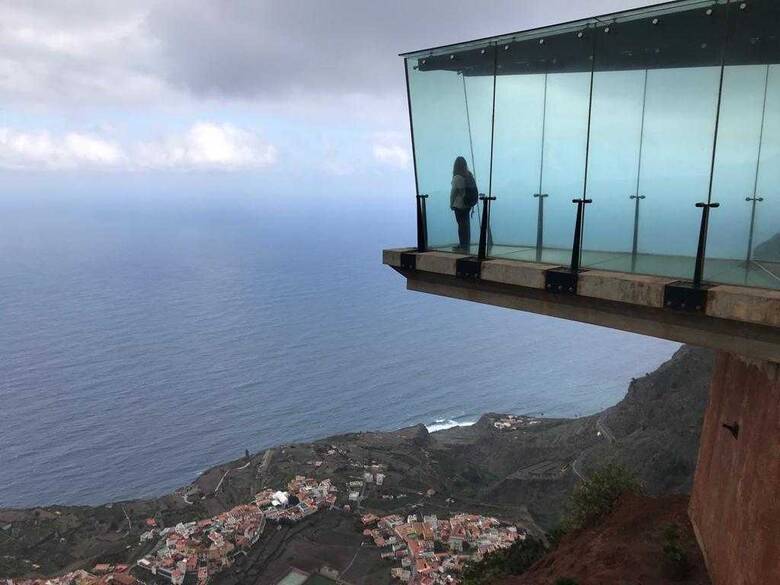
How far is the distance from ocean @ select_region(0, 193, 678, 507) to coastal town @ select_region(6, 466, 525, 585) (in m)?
11.1

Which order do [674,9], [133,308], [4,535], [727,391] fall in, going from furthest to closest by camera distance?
1. [133,308]
2. [4,535]
3. [727,391]
4. [674,9]

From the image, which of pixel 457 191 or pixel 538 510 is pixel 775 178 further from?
pixel 538 510

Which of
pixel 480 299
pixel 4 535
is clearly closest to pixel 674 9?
pixel 480 299

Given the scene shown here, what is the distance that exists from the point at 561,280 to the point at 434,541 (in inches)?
1528

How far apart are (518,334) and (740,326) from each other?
104 metres

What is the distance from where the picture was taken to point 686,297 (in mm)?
7301

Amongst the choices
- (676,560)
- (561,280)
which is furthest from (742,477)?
(561,280)

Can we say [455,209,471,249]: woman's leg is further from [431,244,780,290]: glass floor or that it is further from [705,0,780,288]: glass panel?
[705,0,780,288]: glass panel

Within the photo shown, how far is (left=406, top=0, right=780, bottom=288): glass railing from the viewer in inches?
286

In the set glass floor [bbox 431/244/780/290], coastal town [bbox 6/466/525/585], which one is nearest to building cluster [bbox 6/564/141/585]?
coastal town [bbox 6/466/525/585]

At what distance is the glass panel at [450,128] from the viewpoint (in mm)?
10086

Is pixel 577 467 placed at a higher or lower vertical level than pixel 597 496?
lower

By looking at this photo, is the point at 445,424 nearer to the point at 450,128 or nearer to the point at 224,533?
A: the point at 224,533

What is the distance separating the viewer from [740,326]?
7.14 metres
